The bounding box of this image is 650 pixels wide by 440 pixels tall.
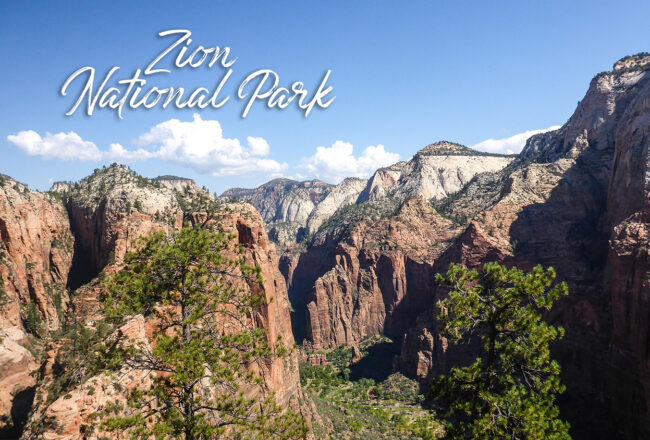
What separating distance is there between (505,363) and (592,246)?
65.9 metres

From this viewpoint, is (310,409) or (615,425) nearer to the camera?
(615,425)

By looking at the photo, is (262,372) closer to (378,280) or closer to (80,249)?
(80,249)

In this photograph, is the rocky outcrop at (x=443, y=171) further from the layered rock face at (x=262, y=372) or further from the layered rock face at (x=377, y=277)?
the layered rock face at (x=262, y=372)

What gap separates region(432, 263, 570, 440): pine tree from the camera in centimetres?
1384

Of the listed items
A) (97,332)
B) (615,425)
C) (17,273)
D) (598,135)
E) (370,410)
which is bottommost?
(370,410)

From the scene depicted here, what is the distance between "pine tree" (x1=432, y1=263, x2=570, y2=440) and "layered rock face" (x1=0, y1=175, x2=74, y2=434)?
28.3 meters

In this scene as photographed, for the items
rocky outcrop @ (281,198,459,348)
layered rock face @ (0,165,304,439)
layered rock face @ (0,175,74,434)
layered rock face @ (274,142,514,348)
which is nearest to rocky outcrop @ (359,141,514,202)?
layered rock face @ (274,142,514,348)

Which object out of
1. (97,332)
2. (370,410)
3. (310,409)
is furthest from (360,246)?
(97,332)

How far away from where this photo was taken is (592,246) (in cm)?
6581

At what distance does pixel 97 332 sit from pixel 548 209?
83912mm

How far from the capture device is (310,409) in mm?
58281

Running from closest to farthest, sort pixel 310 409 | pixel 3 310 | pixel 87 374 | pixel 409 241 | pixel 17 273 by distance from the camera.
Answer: pixel 87 374 → pixel 3 310 → pixel 17 273 → pixel 310 409 → pixel 409 241

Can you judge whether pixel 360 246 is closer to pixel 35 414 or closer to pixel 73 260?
pixel 73 260

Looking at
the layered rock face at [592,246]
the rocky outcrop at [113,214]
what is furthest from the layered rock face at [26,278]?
the layered rock face at [592,246]
